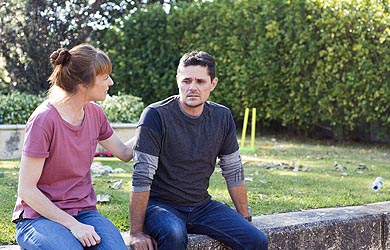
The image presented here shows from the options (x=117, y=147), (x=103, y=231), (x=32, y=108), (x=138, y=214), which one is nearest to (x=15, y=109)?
(x=32, y=108)

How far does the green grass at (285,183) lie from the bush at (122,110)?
173cm

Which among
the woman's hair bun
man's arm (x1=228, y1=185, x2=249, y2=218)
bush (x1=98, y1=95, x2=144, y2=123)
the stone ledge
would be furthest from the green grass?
bush (x1=98, y1=95, x2=144, y2=123)

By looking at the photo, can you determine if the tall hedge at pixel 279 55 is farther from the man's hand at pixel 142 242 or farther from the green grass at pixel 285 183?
the man's hand at pixel 142 242

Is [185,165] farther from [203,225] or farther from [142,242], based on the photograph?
[142,242]

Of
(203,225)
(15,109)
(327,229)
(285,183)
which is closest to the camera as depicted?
(203,225)

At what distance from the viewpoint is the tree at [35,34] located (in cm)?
1095

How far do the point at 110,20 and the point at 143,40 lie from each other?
920 millimetres

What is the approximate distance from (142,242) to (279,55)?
313 inches

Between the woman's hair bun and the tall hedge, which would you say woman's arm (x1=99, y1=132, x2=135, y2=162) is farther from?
the tall hedge

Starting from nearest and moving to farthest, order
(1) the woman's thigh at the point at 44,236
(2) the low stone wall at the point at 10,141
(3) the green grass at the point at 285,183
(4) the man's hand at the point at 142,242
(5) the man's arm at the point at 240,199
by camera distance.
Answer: (1) the woman's thigh at the point at 44,236 → (4) the man's hand at the point at 142,242 → (5) the man's arm at the point at 240,199 → (3) the green grass at the point at 285,183 → (2) the low stone wall at the point at 10,141

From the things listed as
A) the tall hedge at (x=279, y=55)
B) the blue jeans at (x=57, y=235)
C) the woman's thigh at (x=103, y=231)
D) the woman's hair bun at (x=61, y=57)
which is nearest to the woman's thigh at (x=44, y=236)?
the blue jeans at (x=57, y=235)

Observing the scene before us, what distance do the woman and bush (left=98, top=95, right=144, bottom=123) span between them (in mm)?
5470

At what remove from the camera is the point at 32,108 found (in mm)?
8469

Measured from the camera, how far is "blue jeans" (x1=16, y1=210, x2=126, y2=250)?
2893 millimetres
